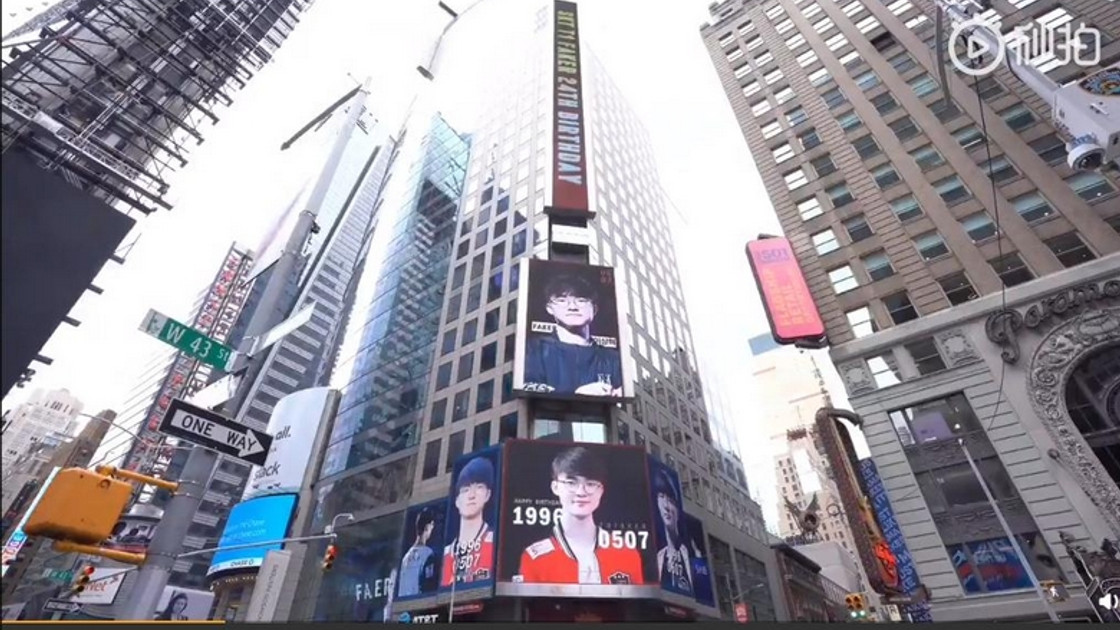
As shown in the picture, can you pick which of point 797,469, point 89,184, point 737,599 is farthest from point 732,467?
point 797,469

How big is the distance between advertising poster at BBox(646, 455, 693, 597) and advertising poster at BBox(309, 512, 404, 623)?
1802cm

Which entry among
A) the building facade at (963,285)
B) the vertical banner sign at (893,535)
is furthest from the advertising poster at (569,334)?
the vertical banner sign at (893,535)

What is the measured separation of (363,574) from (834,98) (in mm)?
49963

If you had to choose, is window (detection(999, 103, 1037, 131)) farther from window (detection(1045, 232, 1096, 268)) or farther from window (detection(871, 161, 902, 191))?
window (detection(1045, 232, 1096, 268))

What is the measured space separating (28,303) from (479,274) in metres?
48.6

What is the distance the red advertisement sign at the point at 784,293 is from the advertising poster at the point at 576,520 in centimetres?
1237

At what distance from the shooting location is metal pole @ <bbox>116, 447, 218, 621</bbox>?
7.34 meters

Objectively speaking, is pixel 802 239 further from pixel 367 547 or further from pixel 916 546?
pixel 367 547

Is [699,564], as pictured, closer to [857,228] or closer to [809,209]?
[857,228]

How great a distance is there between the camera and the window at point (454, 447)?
40.7 meters

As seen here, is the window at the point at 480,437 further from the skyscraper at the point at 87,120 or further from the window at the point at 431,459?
the skyscraper at the point at 87,120

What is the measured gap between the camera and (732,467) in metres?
66.9

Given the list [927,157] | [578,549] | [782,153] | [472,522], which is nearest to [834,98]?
[782,153]

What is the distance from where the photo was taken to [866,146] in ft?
120
